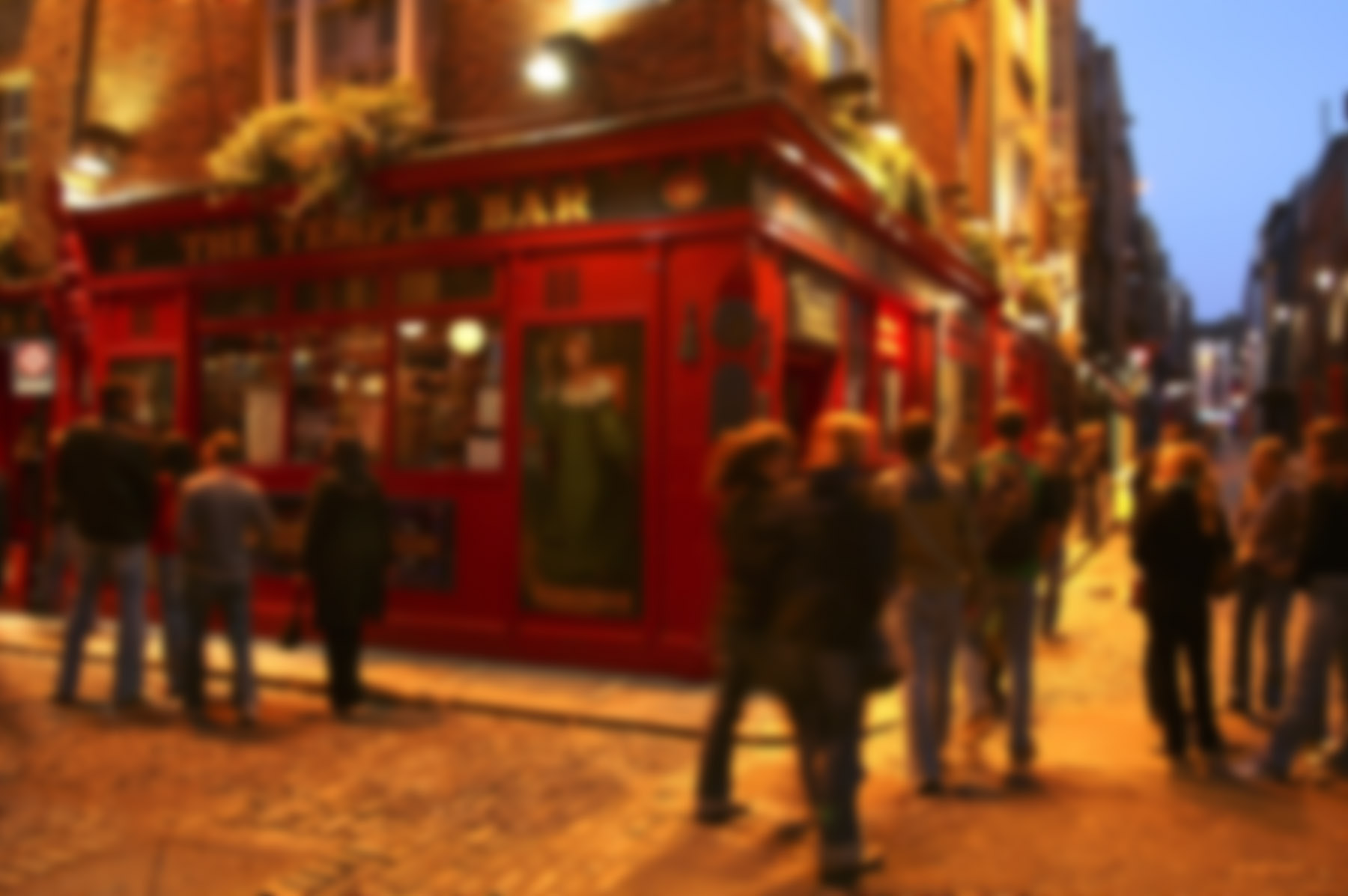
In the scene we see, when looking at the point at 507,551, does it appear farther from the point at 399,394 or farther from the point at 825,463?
the point at 825,463

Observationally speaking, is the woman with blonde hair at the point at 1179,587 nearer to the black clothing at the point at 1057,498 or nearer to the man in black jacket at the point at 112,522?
the black clothing at the point at 1057,498

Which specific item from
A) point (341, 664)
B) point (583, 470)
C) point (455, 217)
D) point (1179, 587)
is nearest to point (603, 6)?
point (455, 217)

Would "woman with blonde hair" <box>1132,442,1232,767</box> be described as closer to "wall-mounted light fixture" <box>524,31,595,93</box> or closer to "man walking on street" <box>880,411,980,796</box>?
"man walking on street" <box>880,411,980,796</box>

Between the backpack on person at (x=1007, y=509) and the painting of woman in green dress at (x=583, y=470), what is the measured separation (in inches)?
121

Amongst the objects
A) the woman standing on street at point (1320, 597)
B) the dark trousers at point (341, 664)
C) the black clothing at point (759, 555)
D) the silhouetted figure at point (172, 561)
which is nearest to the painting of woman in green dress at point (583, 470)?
the dark trousers at point (341, 664)

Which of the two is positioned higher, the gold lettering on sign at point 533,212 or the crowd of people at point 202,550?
the gold lettering on sign at point 533,212

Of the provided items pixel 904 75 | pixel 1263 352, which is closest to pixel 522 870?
pixel 904 75

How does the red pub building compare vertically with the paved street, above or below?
above

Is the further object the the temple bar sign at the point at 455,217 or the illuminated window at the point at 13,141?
the illuminated window at the point at 13,141

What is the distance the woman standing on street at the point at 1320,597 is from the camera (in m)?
5.50

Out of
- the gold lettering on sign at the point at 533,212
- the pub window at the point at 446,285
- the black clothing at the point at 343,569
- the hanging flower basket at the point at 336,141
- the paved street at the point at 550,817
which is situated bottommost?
the paved street at the point at 550,817

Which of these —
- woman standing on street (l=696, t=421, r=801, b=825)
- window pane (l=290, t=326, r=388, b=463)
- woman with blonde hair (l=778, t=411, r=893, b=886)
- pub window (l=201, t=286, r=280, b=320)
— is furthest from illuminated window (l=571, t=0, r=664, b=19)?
woman with blonde hair (l=778, t=411, r=893, b=886)

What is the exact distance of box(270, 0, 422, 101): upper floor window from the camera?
997 cm

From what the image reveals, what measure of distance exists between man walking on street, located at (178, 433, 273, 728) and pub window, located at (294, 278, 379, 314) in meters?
2.81
